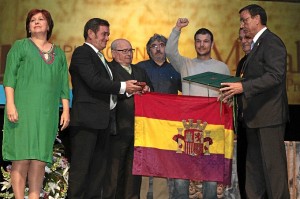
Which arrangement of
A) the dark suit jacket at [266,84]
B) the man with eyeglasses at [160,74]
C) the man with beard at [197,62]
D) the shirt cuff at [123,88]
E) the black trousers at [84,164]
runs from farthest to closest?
the man with eyeglasses at [160,74]
the man with beard at [197,62]
the shirt cuff at [123,88]
the black trousers at [84,164]
the dark suit jacket at [266,84]

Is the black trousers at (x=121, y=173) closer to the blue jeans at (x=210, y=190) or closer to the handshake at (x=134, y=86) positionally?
the handshake at (x=134, y=86)

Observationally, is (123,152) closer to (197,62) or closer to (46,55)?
(197,62)

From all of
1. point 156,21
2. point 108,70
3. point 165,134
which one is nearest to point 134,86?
point 108,70

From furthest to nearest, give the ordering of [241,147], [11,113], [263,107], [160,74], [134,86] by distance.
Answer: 1. [160,74]
2. [241,147]
3. [134,86]
4. [263,107]
5. [11,113]

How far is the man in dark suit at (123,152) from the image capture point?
523 centimetres

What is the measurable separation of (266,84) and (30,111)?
5.20 ft

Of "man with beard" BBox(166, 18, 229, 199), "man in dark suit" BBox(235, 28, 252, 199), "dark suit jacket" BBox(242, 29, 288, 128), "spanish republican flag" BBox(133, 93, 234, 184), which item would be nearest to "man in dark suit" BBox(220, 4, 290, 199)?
"dark suit jacket" BBox(242, 29, 288, 128)

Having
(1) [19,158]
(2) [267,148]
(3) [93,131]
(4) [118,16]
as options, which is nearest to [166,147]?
(3) [93,131]

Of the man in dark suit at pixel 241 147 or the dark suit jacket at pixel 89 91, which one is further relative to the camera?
the dark suit jacket at pixel 89 91

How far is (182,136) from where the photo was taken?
→ 5273 millimetres

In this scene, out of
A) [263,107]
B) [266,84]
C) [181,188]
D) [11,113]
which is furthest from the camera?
A: [181,188]

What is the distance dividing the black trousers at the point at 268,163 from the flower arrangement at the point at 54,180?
60.3 inches

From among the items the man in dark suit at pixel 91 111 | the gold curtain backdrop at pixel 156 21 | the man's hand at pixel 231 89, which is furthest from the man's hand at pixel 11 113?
the gold curtain backdrop at pixel 156 21

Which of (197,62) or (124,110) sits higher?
(197,62)
